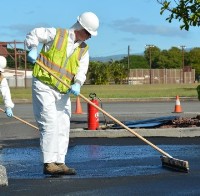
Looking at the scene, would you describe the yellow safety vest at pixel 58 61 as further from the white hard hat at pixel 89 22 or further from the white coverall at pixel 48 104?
the white hard hat at pixel 89 22

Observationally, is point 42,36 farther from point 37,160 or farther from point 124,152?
point 124,152

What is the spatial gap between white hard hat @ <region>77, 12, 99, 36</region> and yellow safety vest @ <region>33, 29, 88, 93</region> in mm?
213

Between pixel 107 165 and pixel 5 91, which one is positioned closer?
pixel 107 165

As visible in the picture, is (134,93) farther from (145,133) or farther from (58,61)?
(58,61)

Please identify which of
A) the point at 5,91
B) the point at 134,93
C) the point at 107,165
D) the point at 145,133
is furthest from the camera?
the point at 134,93

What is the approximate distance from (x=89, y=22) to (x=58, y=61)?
53cm

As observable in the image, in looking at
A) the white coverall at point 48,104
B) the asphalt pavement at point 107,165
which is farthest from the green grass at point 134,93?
the white coverall at point 48,104

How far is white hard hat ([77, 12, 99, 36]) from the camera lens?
7375mm

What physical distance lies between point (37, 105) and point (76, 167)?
1.14m

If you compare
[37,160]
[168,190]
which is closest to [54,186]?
[168,190]

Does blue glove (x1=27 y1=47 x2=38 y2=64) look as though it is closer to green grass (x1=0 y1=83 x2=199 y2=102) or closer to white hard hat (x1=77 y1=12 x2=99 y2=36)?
white hard hat (x1=77 y1=12 x2=99 y2=36)

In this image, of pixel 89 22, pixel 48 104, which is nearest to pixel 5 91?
pixel 48 104

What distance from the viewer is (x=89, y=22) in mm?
7371

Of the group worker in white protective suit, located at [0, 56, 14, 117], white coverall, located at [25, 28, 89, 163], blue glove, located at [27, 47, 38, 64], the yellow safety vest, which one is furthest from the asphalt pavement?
blue glove, located at [27, 47, 38, 64]
